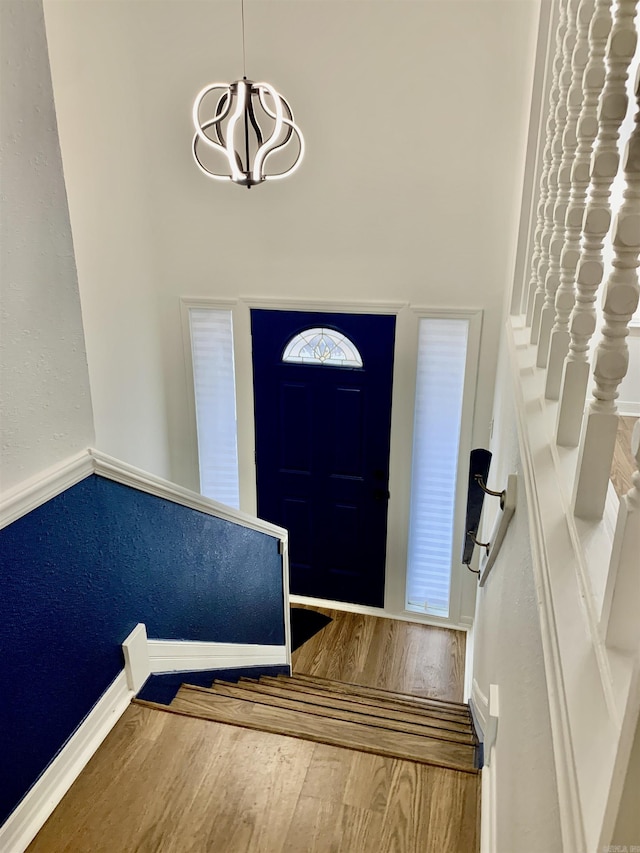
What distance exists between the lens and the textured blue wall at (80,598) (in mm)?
1529

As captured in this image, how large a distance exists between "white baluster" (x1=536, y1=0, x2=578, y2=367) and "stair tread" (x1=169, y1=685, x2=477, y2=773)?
56.5 inches

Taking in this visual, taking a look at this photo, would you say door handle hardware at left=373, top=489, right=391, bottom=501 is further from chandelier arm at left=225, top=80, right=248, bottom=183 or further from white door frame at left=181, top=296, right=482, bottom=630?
chandelier arm at left=225, top=80, right=248, bottom=183

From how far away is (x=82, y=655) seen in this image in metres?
1.80

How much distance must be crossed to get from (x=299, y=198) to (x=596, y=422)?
313cm

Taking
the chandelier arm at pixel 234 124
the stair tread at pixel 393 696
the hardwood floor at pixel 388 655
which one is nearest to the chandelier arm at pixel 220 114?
the chandelier arm at pixel 234 124

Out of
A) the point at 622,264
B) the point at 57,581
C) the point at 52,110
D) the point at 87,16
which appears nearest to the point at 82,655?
the point at 57,581

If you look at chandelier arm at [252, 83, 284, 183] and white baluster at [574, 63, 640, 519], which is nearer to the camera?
white baluster at [574, 63, 640, 519]

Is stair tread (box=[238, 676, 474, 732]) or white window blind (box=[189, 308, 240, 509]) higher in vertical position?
white window blind (box=[189, 308, 240, 509])

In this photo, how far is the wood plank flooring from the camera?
→ 160 cm

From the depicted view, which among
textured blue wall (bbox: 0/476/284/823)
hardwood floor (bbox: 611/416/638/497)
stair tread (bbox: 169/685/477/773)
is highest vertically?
hardwood floor (bbox: 611/416/638/497)

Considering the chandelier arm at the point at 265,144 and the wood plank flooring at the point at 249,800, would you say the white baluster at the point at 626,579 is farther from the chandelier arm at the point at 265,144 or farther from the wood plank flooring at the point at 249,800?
the chandelier arm at the point at 265,144

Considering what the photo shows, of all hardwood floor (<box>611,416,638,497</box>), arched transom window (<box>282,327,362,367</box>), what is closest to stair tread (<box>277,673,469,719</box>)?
hardwood floor (<box>611,416,638,497</box>)

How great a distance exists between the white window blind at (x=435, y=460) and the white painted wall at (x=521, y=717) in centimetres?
192

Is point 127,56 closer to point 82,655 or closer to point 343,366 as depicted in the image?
point 343,366
